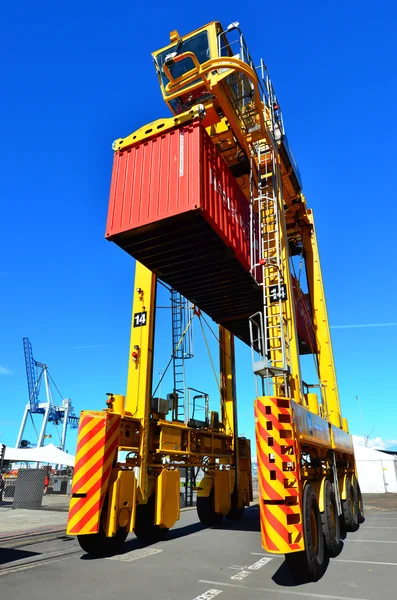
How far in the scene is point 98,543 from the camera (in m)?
7.16

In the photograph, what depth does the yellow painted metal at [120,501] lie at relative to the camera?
23.4 ft

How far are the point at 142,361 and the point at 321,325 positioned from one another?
5.59 metres

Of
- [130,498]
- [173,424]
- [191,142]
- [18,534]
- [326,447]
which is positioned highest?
[191,142]

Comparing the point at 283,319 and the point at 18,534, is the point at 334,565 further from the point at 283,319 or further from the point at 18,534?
the point at 18,534

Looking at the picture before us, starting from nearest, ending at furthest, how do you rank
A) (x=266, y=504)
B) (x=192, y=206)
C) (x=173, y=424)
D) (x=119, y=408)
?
(x=266, y=504) → (x=192, y=206) → (x=119, y=408) → (x=173, y=424)

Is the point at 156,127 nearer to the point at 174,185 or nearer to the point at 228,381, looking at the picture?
the point at 174,185

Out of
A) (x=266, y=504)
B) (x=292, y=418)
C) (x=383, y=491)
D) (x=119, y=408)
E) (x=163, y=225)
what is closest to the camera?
(x=266, y=504)

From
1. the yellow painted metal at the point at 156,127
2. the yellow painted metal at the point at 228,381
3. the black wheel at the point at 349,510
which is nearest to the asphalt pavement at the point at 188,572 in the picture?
the black wheel at the point at 349,510

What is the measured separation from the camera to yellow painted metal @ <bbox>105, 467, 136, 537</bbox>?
7133 mm

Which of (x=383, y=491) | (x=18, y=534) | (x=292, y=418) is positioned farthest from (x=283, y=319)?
(x=383, y=491)

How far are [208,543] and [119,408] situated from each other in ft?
11.7

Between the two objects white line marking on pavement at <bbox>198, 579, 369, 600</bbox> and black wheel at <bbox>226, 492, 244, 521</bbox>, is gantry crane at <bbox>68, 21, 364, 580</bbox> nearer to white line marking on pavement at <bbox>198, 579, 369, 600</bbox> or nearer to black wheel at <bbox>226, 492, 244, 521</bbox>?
white line marking on pavement at <bbox>198, 579, 369, 600</bbox>

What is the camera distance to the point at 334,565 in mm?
6418

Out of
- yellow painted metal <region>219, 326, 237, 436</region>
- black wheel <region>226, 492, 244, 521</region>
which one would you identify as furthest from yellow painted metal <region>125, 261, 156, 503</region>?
black wheel <region>226, 492, 244, 521</region>
